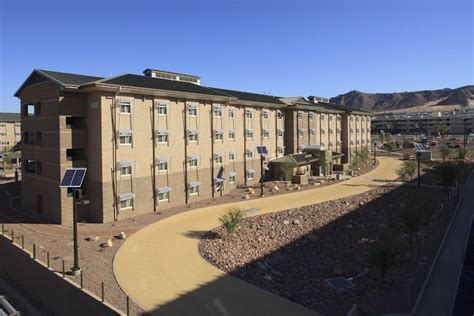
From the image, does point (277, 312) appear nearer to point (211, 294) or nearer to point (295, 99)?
point (211, 294)

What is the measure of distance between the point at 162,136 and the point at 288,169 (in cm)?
1948

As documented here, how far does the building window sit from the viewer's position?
1335 inches

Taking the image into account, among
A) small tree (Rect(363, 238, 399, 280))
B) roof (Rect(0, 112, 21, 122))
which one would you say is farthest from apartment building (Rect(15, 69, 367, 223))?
roof (Rect(0, 112, 21, 122))

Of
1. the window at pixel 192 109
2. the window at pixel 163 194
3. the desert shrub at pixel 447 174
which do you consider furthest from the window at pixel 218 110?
the desert shrub at pixel 447 174

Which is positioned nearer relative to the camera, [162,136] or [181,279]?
[181,279]

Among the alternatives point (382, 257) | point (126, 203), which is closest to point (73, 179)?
point (126, 203)

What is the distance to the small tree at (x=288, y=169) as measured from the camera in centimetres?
4841

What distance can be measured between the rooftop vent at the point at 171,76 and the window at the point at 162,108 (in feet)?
32.9

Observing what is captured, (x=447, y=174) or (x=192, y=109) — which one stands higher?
(x=192, y=109)

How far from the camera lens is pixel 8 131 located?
9350 cm

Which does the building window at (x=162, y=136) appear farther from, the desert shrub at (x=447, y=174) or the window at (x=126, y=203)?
the desert shrub at (x=447, y=174)

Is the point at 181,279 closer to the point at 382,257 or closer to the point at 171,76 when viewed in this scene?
the point at 382,257

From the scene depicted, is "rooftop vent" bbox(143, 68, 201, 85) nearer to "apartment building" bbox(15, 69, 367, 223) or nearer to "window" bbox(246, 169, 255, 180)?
"apartment building" bbox(15, 69, 367, 223)

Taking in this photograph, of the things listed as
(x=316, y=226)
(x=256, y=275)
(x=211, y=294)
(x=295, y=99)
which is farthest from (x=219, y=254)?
(x=295, y=99)
